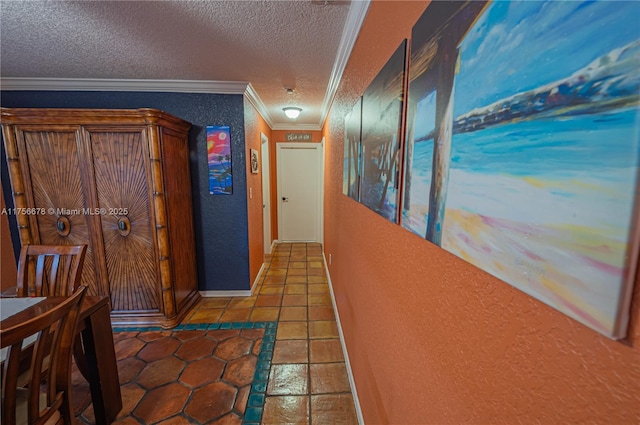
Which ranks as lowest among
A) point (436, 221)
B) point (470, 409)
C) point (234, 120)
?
point (470, 409)

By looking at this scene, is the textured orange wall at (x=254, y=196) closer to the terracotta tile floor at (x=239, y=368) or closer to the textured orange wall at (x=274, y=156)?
the terracotta tile floor at (x=239, y=368)

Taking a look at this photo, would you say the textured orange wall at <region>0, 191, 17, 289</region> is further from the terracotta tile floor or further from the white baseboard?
the white baseboard

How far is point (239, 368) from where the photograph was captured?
1948 millimetres

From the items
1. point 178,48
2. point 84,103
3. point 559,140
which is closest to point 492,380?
point 559,140

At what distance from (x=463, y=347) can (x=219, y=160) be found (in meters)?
2.83

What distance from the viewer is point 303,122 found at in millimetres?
4566

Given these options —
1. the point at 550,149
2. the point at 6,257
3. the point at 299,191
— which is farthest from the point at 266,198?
the point at 550,149

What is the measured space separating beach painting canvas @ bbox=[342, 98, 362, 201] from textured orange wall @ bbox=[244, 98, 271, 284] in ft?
4.97

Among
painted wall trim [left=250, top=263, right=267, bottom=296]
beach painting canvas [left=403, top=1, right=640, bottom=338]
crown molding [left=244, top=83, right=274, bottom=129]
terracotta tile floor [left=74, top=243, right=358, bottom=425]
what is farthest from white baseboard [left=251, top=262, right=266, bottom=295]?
beach painting canvas [left=403, top=1, right=640, bottom=338]

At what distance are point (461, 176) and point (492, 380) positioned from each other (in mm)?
387

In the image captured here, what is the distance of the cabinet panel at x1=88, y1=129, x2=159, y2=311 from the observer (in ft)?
7.30

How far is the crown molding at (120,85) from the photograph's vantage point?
102 inches

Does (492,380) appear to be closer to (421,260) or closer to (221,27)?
(421,260)

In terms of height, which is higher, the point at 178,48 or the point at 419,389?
the point at 178,48
